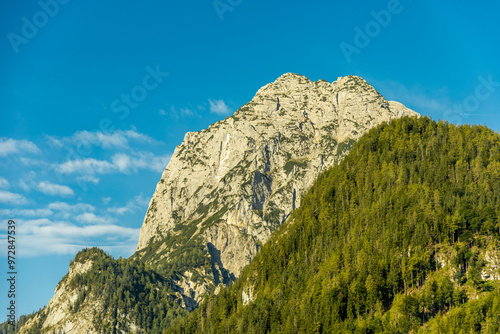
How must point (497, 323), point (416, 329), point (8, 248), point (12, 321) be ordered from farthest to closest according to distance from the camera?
point (416, 329), point (497, 323), point (12, 321), point (8, 248)

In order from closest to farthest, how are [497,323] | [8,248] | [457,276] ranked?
[8,248] < [497,323] < [457,276]

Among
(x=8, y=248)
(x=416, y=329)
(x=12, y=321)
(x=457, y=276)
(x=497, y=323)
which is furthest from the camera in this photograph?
(x=457, y=276)

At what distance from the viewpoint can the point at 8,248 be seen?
13450 centimetres

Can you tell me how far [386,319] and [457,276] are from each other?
3092cm

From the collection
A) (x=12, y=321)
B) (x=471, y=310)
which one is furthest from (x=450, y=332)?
(x=12, y=321)

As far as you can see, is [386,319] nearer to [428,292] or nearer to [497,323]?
[428,292]

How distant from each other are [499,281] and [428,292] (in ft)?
81.4

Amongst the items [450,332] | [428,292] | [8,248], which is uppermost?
[8,248]

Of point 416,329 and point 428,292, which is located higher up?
point 428,292

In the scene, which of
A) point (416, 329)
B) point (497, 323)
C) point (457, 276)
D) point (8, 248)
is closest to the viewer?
point (8, 248)

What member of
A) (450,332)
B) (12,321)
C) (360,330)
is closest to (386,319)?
(360,330)

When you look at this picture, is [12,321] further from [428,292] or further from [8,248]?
[428,292]

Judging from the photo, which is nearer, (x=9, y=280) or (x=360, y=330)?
(x=9, y=280)

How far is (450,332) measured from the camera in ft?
558
